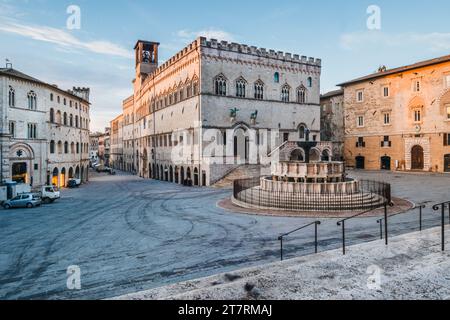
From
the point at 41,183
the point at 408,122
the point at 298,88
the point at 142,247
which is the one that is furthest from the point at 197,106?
the point at 408,122

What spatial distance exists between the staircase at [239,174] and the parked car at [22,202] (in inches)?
655

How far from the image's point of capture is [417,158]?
130 feet

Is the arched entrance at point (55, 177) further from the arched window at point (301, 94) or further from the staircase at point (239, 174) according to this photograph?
the arched window at point (301, 94)

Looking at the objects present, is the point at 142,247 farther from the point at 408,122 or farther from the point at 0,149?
the point at 408,122

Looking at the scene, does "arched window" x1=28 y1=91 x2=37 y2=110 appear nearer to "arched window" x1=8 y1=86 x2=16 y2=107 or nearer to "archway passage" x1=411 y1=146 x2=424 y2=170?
"arched window" x1=8 y1=86 x2=16 y2=107

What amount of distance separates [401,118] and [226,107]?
81.6 feet

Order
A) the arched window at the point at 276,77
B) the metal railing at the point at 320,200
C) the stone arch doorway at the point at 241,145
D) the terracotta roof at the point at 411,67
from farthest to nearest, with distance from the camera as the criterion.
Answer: the arched window at the point at 276,77 → the terracotta roof at the point at 411,67 → the stone arch doorway at the point at 241,145 → the metal railing at the point at 320,200

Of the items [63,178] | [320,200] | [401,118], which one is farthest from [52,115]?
[401,118]

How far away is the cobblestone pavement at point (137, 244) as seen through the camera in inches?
324

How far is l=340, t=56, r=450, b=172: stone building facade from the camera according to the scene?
3675cm

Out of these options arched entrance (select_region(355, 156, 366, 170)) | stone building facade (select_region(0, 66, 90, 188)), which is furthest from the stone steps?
arched entrance (select_region(355, 156, 366, 170))

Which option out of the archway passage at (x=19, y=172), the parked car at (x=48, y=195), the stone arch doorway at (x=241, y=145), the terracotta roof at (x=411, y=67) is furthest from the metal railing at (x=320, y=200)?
the terracotta roof at (x=411, y=67)

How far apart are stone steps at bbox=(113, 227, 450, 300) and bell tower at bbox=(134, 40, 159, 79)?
173 feet
